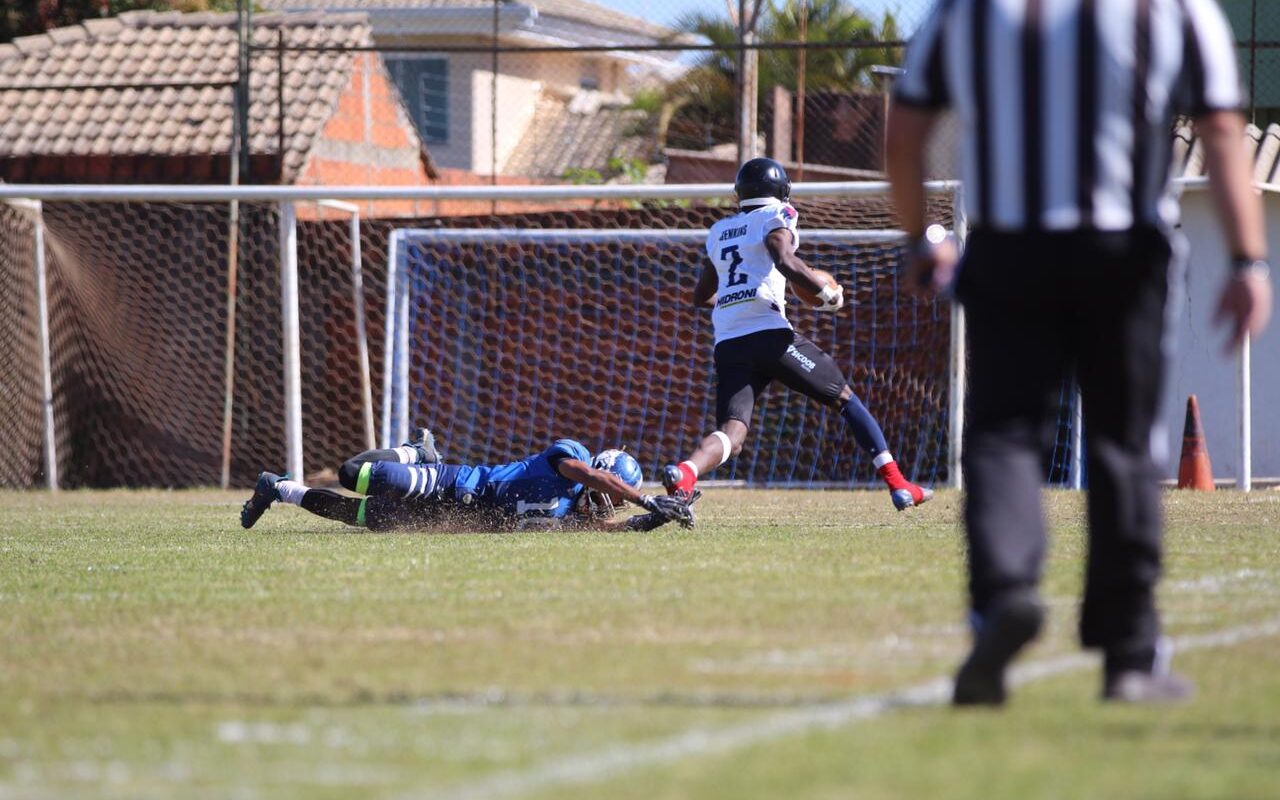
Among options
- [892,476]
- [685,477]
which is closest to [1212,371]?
[892,476]

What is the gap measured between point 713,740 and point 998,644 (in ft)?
2.42

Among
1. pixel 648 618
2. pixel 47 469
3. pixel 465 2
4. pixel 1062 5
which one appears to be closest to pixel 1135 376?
pixel 1062 5

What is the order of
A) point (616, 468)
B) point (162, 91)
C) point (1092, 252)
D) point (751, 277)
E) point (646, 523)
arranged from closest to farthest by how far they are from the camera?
point (1092, 252) → point (616, 468) → point (646, 523) → point (751, 277) → point (162, 91)

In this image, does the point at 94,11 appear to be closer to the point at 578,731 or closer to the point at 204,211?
the point at 204,211

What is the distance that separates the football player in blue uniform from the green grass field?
2.67 feet

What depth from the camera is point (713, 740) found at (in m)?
3.98

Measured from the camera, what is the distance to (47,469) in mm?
16297

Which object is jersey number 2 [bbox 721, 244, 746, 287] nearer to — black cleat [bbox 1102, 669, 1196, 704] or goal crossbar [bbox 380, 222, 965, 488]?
goal crossbar [bbox 380, 222, 965, 488]

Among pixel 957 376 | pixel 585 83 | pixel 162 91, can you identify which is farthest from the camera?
pixel 585 83

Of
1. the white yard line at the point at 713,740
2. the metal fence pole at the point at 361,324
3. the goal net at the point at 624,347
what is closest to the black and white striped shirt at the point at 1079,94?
the white yard line at the point at 713,740

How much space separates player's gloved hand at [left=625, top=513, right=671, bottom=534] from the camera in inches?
384

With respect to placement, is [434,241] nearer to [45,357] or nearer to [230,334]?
[230,334]

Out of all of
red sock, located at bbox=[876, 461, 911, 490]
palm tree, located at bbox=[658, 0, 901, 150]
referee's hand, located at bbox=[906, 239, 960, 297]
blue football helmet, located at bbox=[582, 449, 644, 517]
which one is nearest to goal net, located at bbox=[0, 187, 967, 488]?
red sock, located at bbox=[876, 461, 911, 490]

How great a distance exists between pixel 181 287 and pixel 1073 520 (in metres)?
9.63
